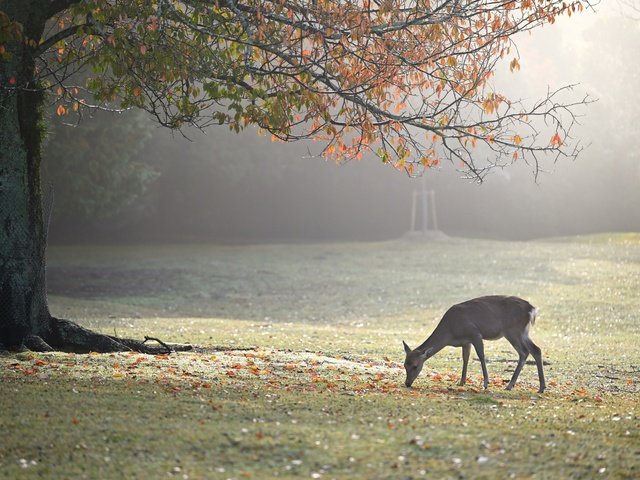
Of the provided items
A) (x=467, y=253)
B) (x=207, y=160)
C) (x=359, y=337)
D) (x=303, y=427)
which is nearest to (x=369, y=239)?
(x=207, y=160)

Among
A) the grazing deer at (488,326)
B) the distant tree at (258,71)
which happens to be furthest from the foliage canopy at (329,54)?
the grazing deer at (488,326)

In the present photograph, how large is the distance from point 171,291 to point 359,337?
35.4ft

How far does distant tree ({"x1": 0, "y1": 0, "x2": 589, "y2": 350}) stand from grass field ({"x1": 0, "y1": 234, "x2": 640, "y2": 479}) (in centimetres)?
181

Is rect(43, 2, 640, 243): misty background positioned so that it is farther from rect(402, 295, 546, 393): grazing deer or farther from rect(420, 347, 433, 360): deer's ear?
rect(420, 347, 433, 360): deer's ear

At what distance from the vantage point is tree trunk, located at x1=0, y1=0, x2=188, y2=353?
1369cm

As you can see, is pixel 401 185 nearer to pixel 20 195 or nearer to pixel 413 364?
pixel 20 195

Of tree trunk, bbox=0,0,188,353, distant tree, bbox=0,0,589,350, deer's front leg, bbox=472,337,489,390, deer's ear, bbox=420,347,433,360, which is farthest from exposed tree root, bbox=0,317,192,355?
deer's front leg, bbox=472,337,489,390

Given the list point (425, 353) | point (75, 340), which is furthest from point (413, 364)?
point (75, 340)

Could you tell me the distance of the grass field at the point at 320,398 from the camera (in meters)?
7.38

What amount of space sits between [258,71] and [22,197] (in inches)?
163

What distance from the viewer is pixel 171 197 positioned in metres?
48.7

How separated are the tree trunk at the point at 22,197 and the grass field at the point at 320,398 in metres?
1.24

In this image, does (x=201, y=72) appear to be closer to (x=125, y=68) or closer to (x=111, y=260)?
(x=125, y=68)

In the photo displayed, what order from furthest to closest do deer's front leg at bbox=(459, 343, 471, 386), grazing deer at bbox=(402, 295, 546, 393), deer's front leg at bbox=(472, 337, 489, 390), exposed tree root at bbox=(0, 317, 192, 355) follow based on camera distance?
exposed tree root at bbox=(0, 317, 192, 355), deer's front leg at bbox=(459, 343, 471, 386), grazing deer at bbox=(402, 295, 546, 393), deer's front leg at bbox=(472, 337, 489, 390)
